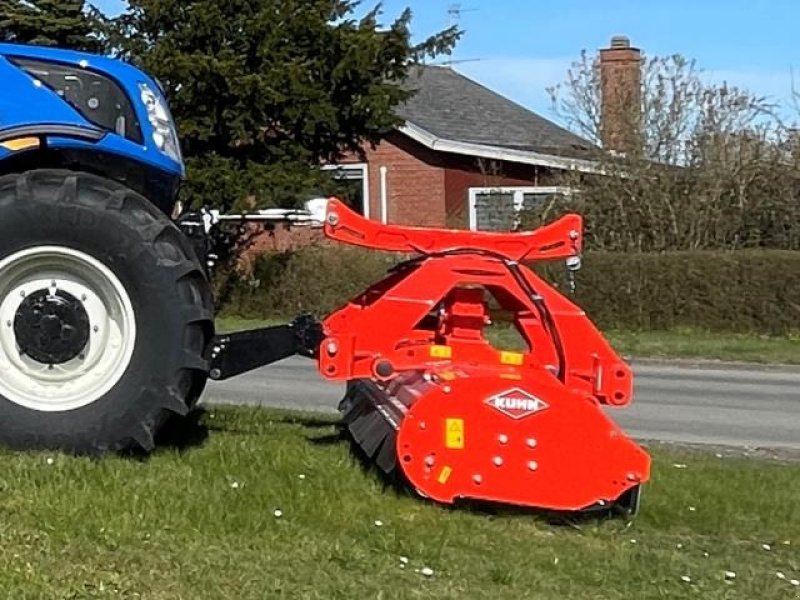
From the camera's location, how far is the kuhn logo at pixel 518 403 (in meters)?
6.66

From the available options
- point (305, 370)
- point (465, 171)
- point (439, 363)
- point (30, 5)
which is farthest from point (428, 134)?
point (439, 363)

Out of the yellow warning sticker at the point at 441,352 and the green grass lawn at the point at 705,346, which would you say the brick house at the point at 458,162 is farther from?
the yellow warning sticker at the point at 441,352

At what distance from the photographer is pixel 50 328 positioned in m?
6.87

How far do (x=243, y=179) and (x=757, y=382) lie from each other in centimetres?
1023

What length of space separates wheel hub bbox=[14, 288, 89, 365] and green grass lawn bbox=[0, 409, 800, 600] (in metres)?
0.47

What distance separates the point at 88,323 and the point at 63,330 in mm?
114

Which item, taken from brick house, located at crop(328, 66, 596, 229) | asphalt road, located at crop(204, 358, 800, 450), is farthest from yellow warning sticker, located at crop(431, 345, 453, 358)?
brick house, located at crop(328, 66, 596, 229)

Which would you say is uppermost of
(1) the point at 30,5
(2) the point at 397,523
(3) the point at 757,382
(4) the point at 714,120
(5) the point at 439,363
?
(1) the point at 30,5

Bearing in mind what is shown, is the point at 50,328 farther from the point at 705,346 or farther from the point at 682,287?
the point at 682,287

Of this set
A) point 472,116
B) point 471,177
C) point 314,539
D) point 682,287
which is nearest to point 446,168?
point 471,177

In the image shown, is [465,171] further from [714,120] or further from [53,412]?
[53,412]

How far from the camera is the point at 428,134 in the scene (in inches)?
1326

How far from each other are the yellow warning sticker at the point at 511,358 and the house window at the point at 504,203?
786 inches

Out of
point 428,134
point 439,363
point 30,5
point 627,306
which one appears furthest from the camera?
point 428,134
